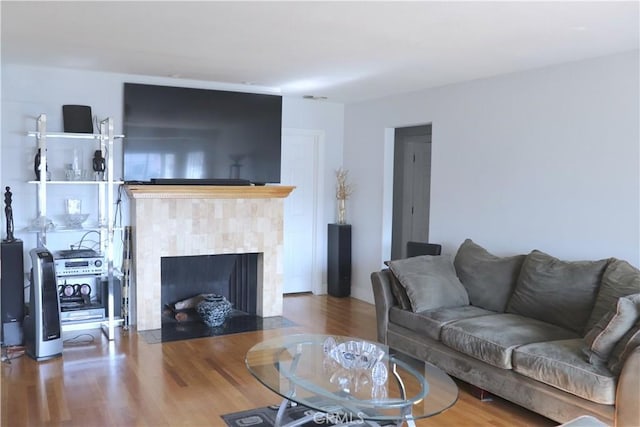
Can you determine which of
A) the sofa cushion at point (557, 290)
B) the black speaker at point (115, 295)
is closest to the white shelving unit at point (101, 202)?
the black speaker at point (115, 295)

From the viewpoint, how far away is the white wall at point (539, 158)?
3904 millimetres

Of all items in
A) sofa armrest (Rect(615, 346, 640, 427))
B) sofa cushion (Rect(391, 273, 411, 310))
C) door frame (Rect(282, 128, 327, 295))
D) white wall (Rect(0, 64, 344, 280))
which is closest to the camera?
sofa armrest (Rect(615, 346, 640, 427))

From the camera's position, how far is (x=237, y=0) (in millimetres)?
2914

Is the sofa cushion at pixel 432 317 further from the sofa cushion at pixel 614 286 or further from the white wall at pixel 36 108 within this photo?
the white wall at pixel 36 108

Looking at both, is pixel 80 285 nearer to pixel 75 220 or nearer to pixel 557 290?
pixel 75 220

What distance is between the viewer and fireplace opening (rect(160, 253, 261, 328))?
5578 mm

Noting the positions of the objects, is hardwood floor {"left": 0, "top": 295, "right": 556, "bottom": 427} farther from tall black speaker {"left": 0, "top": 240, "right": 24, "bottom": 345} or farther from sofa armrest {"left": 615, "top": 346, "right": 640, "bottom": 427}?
sofa armrest {"left": 615, "top": 346, "right": 640, "bottom": 427}

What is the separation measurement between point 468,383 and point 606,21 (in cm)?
240

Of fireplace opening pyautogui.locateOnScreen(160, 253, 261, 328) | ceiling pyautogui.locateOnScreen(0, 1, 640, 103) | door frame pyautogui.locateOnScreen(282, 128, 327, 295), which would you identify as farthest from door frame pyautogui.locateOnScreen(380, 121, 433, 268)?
fireplace opening pyautogui.locateOnScreen(160, 253, 261, 328)

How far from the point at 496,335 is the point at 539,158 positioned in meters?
1.65

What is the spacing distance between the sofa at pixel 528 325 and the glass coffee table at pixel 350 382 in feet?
2.09

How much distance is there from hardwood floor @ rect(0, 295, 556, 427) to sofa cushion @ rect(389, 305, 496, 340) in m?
0.44

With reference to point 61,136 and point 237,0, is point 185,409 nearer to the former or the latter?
point 237,0

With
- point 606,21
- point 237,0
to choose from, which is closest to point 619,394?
point 606,21
